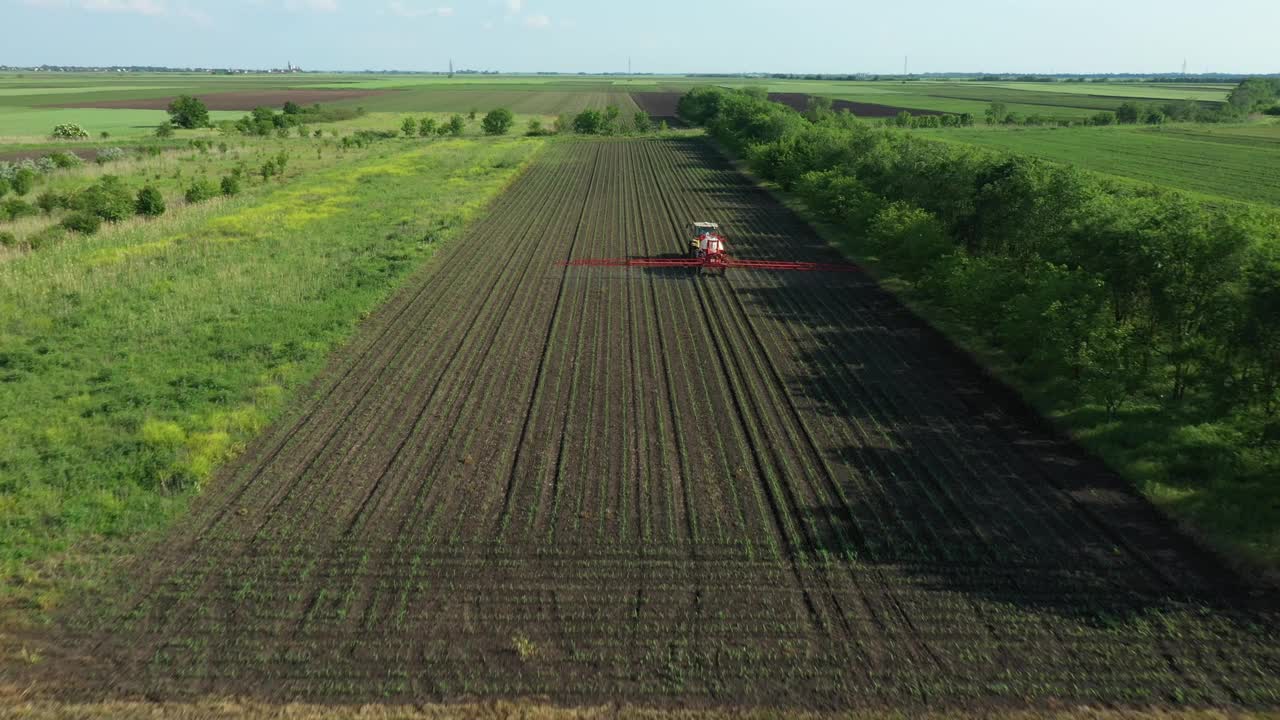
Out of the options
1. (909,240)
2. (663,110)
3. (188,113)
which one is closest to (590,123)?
(188,113)

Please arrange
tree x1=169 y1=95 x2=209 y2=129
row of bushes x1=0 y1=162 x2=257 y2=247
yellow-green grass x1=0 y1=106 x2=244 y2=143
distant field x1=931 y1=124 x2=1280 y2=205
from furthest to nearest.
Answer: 1. tree x1=169 y1=95 x2=209 y2=129
2. yellow-green grass x1=0 y1=106 x2=244 y2=143
3. distant field x1=931 y1=124 x2=1280 y2=205
4. row of bushes x1=0 y1=162 x2=257 y2=247

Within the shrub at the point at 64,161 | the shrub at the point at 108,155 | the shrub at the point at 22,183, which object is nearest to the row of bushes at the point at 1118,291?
the shrub at the point at 22,183

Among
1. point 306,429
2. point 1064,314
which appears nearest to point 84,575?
point 306,429

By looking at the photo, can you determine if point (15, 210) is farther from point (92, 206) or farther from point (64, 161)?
point (64, 161)

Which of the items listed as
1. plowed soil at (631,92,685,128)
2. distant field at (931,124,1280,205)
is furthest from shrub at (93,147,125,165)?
distant field at (931,124,1280,205)

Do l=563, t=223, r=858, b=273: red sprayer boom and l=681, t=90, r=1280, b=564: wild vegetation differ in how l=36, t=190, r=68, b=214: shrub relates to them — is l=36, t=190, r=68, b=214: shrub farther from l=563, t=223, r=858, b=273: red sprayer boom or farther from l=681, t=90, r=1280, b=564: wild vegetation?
l=681, t=90, r=1280, b=564: wild vegetation
